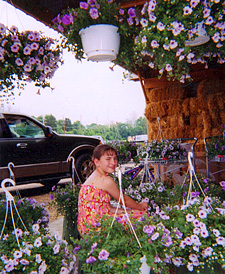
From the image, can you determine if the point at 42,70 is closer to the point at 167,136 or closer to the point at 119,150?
the point at 119,150

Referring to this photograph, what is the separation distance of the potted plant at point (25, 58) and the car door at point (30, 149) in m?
3.28

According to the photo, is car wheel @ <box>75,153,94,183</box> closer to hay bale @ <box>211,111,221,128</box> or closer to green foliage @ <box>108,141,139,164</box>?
green foliage @ <box>108,141,139,164</box>

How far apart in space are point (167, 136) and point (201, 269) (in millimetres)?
4869

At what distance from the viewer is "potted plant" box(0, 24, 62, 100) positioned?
166 cm

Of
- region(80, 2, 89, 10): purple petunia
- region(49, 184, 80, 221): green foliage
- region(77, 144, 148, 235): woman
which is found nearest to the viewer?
region(80, 2, 89, 10): purple petunia

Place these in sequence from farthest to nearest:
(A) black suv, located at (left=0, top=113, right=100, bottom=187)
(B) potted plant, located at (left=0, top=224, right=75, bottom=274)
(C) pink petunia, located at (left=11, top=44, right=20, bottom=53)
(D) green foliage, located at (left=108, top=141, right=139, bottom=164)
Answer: (A) black suv, located at (left=0, top=113, right=100, bottom=187) < (D) green foliage, located at (left=108, top=141, right=139, bottom=164) < (C) pink petunia, located at (left=11, top=44, right=20, bottom=53) < (B) potted plant, located at (left=0, top=224, right=75, bottom=274)

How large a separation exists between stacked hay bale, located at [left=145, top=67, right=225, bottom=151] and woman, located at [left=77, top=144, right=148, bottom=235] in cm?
407

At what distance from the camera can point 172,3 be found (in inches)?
60.4

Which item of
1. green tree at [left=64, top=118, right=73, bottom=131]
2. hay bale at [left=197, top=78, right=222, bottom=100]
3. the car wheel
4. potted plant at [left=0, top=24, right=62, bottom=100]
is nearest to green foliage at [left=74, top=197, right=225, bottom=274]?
potted plant at [left=0, top=24, right=62, bottom=100]

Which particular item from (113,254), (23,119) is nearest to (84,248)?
(113,254)

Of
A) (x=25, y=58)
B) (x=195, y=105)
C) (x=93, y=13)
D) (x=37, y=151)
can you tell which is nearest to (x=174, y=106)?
(x=195, y=105)

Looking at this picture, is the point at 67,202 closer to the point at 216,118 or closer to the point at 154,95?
the point at 216,118

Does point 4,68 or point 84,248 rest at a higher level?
point 4,68

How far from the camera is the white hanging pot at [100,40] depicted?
1851 millimetres
